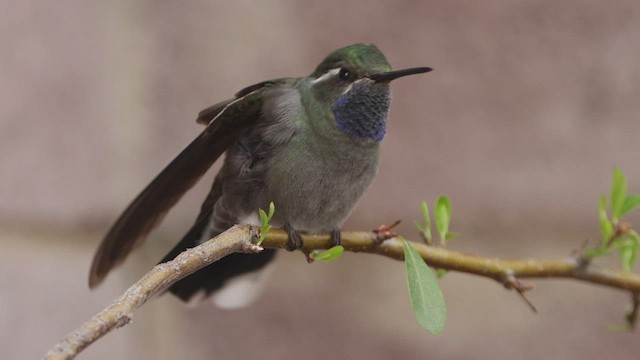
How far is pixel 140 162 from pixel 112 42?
0.15 meters

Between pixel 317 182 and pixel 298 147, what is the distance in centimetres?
4

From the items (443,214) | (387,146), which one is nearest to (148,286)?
(443,214)

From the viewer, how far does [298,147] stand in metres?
0.72

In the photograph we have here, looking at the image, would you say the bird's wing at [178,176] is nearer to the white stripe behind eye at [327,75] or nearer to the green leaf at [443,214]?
the white stripe behind eye at [327,75]

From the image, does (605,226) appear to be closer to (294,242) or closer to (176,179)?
(294,242)

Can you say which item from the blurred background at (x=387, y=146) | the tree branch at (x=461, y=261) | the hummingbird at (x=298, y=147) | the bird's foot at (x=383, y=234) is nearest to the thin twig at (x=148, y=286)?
the tree branch at (x=461, y=261)

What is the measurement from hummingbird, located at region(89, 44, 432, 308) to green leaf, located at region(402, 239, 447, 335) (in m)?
0.19

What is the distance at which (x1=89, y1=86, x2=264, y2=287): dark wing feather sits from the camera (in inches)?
24.5

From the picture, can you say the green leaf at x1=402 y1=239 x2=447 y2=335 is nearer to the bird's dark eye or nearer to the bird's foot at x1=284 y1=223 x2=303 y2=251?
the bird's foot at x1=284 y1=223 x2=303 y2=251

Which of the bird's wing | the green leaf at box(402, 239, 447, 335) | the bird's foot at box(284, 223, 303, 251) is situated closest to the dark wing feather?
the bird's wing

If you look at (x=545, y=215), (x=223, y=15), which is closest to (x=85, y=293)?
(x=223, y=15)

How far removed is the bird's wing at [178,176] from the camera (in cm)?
62

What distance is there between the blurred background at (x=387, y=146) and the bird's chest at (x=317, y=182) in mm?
218

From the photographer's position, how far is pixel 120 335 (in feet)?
3.15
